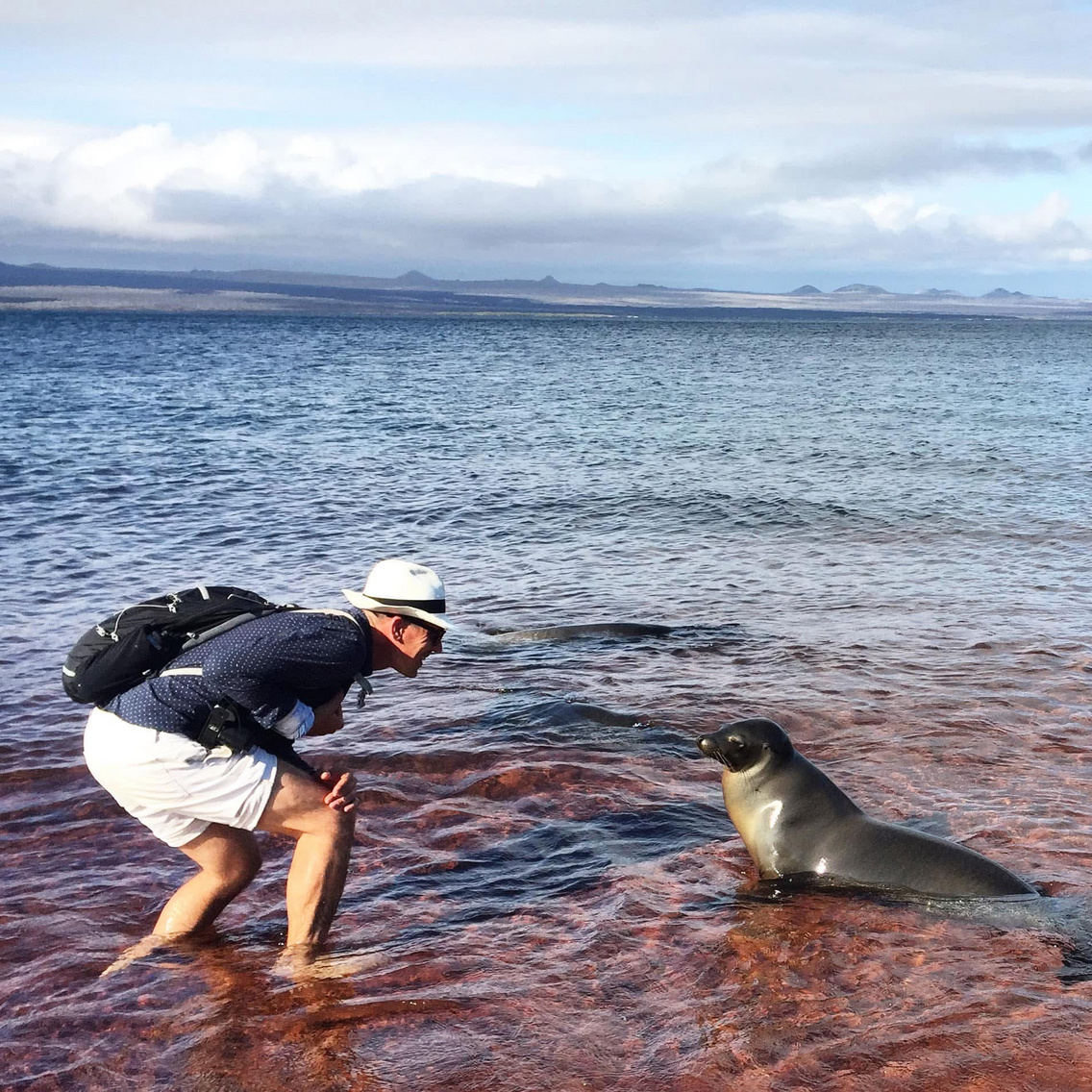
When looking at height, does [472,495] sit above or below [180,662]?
below

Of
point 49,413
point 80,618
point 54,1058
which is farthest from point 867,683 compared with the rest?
point 49,413

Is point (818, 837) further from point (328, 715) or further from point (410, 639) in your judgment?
point (328, 715)

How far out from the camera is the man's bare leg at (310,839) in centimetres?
525

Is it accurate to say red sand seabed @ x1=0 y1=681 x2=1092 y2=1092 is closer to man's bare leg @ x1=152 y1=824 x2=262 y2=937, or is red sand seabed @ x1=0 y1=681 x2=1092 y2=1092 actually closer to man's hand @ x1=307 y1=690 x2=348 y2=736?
man's bare leg @ x1=152 y1=824 x2=262 y2=937

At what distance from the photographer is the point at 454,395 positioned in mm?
49750

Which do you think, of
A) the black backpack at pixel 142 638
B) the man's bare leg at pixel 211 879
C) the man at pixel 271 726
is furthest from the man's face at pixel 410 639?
the man's bare leg at pixel 211 879

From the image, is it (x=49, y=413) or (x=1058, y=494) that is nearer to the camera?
(x=1058, y=494)

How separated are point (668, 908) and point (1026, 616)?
7778mm

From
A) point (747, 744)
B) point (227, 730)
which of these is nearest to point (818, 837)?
point (747, 744)

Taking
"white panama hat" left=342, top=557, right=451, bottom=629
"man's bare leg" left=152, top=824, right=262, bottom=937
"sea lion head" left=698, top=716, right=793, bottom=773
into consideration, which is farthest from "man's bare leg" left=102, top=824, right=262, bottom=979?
"sea lion head" left=698, top=716, right=793, bottom=773

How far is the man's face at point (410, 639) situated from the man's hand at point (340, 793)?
537 millimetres

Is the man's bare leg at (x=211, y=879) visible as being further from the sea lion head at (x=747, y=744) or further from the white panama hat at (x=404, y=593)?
the sea lion head at (x=747, y=744)

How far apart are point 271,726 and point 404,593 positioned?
796 millimetres

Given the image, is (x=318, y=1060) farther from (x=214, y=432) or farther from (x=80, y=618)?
(x=214, y=432)
